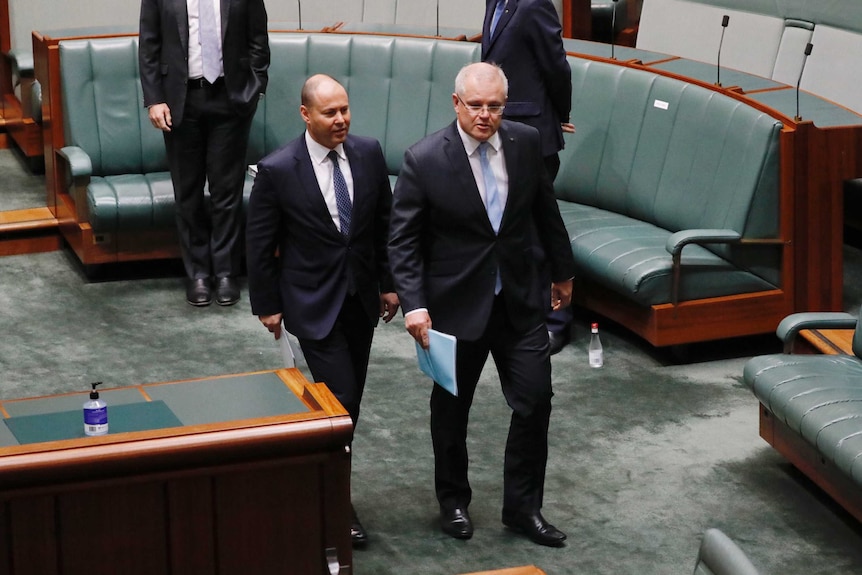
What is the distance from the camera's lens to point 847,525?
14.0 ft

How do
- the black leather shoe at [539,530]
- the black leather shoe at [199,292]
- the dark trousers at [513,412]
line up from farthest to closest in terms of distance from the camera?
the black leather shoe at [199,292]
the black leather shoe at [539,530]
the dark trousers at [513,412]

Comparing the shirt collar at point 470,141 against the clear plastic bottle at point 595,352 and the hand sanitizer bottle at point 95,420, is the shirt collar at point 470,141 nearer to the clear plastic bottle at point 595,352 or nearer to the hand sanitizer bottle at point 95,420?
the hand sanitizer bottle at point 95,420

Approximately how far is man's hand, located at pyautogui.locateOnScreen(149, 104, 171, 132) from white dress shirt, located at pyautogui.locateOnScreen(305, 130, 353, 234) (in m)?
2.28

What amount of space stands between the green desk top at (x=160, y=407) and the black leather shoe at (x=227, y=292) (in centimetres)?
266

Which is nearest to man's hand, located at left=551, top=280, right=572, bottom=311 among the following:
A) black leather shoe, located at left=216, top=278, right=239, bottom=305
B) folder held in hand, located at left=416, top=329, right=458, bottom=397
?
folder held in hand, located at left=416, top=329, right=458, bottom=397

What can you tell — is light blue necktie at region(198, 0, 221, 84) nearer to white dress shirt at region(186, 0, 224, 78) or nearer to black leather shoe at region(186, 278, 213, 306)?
white dress shirt at region(186, 0, 224, 78)

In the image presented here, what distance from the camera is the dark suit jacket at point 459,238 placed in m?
3.88

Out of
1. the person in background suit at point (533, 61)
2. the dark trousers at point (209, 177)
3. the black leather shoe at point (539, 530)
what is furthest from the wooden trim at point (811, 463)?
the dark trousers at point (209, 177)

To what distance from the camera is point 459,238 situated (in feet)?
12.9

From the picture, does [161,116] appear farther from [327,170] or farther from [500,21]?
[327,170]

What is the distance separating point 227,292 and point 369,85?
139 cm

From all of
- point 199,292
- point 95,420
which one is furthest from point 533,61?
point 95,420

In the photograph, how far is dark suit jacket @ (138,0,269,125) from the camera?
611cm

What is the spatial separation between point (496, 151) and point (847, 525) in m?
1.58
